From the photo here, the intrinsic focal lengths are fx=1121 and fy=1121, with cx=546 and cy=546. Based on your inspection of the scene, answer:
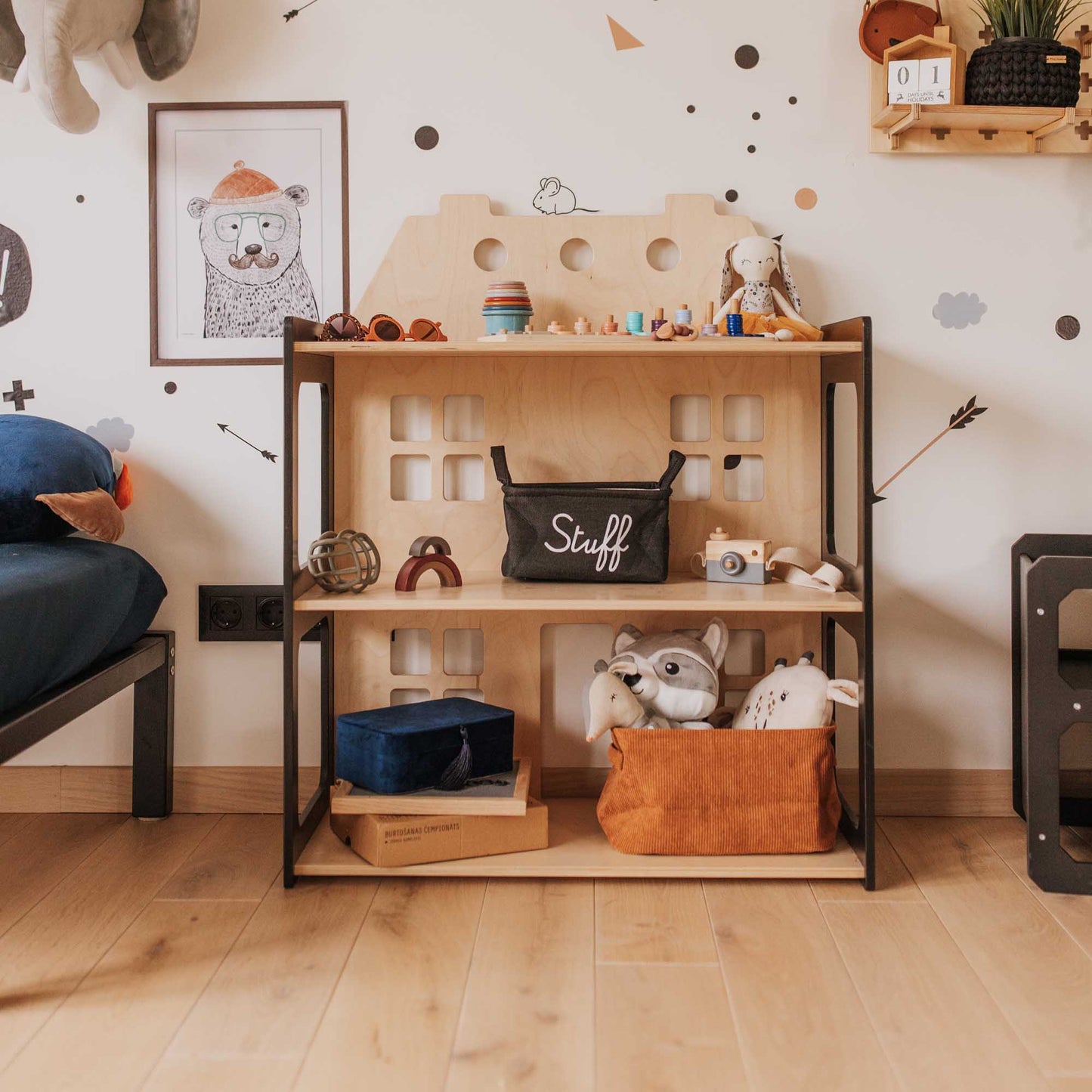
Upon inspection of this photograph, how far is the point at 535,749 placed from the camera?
2010mm

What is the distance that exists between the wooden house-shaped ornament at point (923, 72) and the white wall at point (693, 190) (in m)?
0.11

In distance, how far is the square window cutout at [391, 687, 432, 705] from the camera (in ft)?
6.70

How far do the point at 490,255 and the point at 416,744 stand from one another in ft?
2.78

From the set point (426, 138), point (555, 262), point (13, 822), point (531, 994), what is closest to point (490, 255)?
point (555, 262)

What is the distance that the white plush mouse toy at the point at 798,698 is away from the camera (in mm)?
1751

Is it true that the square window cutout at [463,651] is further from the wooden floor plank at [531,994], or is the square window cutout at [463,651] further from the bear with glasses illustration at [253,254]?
the bear with glasses illustration at [253,254]

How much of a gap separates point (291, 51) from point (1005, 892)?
1.80 meters

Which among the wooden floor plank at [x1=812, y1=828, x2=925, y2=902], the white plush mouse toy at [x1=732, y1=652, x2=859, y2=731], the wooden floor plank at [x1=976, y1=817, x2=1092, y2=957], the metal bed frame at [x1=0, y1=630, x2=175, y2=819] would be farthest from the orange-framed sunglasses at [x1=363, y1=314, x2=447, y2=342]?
the wooden floor plank at [x1=976, y1=817, x2=1092, y2=957]

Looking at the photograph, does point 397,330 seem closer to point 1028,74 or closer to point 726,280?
point 726,280

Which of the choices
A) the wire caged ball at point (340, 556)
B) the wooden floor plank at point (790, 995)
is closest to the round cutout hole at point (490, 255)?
the wire caged ball at point (340, 556)

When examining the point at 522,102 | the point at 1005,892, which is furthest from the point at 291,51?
the point at 1005,892

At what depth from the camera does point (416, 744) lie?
5.68 feet

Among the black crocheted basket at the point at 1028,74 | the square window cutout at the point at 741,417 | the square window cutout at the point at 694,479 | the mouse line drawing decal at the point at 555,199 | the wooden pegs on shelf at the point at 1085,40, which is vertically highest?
the wooden pegs on shelf at the point at 1085,40

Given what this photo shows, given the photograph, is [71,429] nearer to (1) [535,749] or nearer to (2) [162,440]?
(2) [162,440]
